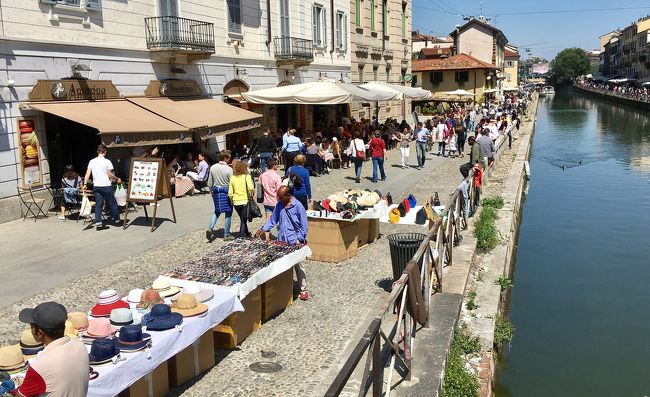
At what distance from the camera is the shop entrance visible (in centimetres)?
1410

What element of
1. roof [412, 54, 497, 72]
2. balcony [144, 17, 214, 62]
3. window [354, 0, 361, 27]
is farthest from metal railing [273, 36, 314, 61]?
Answer: roof [412, 54, 497, 72]

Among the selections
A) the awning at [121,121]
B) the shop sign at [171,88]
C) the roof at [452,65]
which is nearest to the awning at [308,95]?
the shop sign at [171,88]

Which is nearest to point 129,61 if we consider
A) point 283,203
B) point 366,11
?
point 283,203

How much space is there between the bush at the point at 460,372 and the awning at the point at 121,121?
8722mm

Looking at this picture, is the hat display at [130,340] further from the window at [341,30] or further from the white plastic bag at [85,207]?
the window at [341,30]

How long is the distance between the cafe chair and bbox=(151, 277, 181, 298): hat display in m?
8.22

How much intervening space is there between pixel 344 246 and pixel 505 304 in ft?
9.82

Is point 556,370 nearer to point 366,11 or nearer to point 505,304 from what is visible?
point 505,304

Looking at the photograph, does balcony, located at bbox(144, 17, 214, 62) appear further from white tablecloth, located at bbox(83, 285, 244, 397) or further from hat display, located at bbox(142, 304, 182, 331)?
hat display, located at bbox(142, 304, 182, 331)

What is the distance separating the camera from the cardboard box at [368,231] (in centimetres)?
1106

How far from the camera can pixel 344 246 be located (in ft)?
33.5

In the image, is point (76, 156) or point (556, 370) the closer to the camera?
point (556, 370)

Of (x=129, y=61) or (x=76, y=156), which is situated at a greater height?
(x=129, y=61)

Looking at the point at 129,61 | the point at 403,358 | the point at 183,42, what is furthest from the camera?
the point at 183,42
